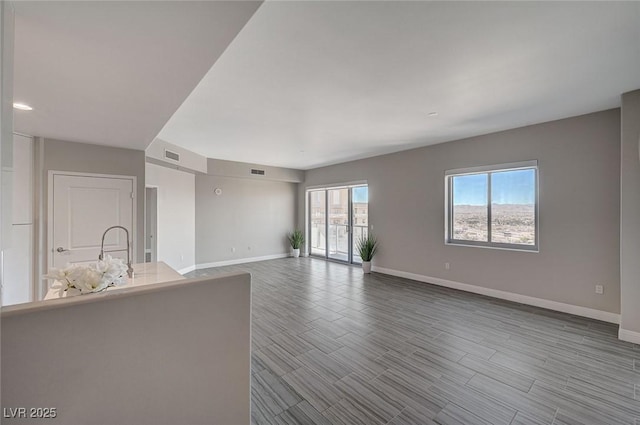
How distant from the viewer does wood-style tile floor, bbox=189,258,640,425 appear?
188 cm

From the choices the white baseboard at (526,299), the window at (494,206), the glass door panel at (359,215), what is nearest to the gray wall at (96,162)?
the glass door panel at (359,215)

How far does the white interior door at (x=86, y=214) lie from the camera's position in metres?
3.34

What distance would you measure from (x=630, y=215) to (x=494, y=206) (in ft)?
5.39

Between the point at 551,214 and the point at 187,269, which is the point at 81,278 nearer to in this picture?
the point at 187,269

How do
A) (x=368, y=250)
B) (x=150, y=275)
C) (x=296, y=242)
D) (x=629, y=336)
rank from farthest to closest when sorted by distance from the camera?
(x=296, y=242) → (x=368, y=250) → (x=629, y=336) → (x=150, y=275)

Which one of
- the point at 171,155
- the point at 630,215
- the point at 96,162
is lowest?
the point at 630,215

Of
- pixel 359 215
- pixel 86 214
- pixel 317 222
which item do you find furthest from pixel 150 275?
pixel 317 222

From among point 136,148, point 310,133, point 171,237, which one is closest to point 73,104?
point 136,148

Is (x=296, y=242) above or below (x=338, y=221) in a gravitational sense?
below

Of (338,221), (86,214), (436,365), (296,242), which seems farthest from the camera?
(296,242)

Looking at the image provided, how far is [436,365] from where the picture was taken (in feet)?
7.97

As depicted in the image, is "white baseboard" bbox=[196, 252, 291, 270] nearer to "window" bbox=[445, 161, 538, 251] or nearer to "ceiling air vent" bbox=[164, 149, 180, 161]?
"ceiling air vent" bbox=[164, 149, 180, 161]

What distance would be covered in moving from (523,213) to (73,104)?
226 inches

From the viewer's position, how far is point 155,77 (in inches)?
72.9
